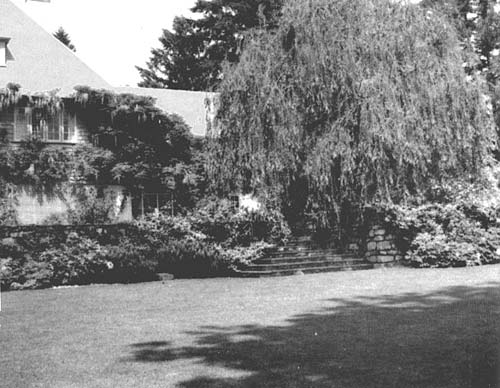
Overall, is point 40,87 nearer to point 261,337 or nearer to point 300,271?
point 300,271

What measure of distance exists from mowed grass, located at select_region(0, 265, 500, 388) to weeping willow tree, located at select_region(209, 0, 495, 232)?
4748 mm

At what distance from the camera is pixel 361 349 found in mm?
5582

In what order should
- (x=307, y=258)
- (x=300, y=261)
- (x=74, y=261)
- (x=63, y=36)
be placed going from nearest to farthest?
(x=74, y=261) < (x=300, y=261) < (x=307, y=258) < (x=63, y=36)

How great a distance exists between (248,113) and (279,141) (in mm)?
1382

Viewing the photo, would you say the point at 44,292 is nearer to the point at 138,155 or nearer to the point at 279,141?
the point at 279,141

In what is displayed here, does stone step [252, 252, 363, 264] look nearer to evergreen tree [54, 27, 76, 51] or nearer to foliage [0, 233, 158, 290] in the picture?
foliage [0, 233, 158, 290]

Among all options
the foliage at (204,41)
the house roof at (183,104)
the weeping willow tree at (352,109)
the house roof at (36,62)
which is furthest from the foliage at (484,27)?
the house roof at (36,62)

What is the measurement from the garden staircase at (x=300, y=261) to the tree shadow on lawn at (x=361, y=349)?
20.5 feet

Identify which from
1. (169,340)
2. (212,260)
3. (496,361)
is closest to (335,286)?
(212,260)

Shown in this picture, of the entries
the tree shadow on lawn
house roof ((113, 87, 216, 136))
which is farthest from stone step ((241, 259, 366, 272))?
house roof ((113, 87, 216, 136))

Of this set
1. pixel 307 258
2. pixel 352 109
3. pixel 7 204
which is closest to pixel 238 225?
pixel 307 258

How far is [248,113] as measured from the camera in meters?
16.6

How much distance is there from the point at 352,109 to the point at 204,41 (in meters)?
20.8

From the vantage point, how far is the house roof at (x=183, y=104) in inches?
977
